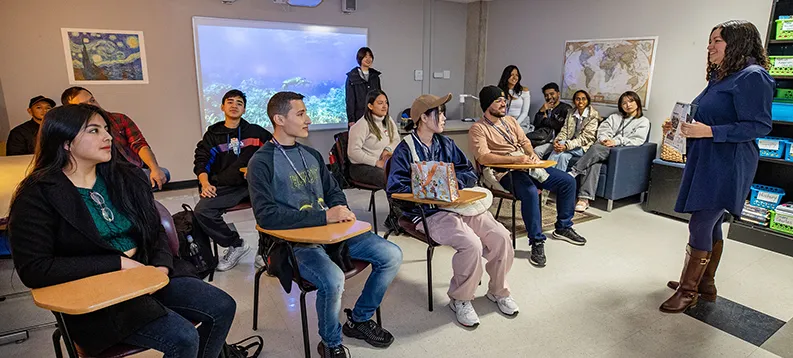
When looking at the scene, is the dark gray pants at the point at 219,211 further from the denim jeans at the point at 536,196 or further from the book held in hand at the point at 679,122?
the book held in hand at the point at 679,122

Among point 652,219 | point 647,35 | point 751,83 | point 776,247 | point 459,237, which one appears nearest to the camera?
point 751,83

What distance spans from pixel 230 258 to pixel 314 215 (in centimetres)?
147

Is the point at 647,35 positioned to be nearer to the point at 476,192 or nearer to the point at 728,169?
the point at 728,169

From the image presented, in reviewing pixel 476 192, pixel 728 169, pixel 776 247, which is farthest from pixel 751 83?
pixel 776 247

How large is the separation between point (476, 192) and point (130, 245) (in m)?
1.70

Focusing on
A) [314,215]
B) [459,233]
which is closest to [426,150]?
[459,233]

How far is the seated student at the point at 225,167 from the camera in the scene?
2926mm

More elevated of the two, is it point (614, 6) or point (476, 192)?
point (614, 6)

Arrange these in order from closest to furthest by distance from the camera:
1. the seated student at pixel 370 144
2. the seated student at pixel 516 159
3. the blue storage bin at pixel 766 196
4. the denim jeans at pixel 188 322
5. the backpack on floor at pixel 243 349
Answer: the denim jeans at pixel 188 322
the backpack on floor at pixel 243 349
the seated student at pixel 516 159
the blue storage bin at pixel 766 196
the seated student at pixel 370 144

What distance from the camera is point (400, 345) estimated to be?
226 centimetres

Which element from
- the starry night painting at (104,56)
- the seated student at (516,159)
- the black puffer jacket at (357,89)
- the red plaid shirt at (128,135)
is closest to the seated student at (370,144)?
the seated student at (516,159)

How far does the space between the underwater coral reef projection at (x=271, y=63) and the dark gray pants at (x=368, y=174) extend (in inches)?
89.9

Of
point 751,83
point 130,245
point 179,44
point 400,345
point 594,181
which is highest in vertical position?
point 179,44

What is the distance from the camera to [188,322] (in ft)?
5.27
